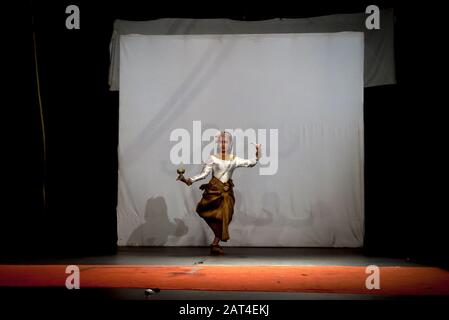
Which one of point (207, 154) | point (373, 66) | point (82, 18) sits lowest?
point (207, 154)

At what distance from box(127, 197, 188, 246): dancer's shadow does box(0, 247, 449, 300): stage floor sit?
0.74 metres

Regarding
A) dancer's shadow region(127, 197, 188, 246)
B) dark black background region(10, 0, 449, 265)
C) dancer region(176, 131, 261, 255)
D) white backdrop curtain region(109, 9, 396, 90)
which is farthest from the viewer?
dancer's shadow region(127, 197, 188, 246)

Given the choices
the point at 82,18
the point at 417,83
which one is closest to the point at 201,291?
the point at 417,83

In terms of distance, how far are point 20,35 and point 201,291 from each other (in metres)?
4.07

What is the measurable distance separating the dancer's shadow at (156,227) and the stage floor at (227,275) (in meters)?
0.74

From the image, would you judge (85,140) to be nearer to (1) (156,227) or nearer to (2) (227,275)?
(1) (156,227)

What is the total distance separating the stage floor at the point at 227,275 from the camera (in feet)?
9.90

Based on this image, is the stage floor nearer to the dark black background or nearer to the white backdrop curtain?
the dark black background

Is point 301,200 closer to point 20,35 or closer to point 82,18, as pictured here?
point 82,18

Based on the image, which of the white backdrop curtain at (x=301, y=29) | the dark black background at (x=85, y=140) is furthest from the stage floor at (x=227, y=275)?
the white backdrop curtain at (x=301, y=29)

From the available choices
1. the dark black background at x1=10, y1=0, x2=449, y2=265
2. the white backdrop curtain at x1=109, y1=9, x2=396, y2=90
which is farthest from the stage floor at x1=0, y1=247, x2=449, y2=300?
the white backdrop curtain at x1=109, y1=9, x2=396, y2=90

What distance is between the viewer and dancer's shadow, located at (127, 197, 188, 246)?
636cm

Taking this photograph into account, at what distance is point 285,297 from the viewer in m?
2.91
